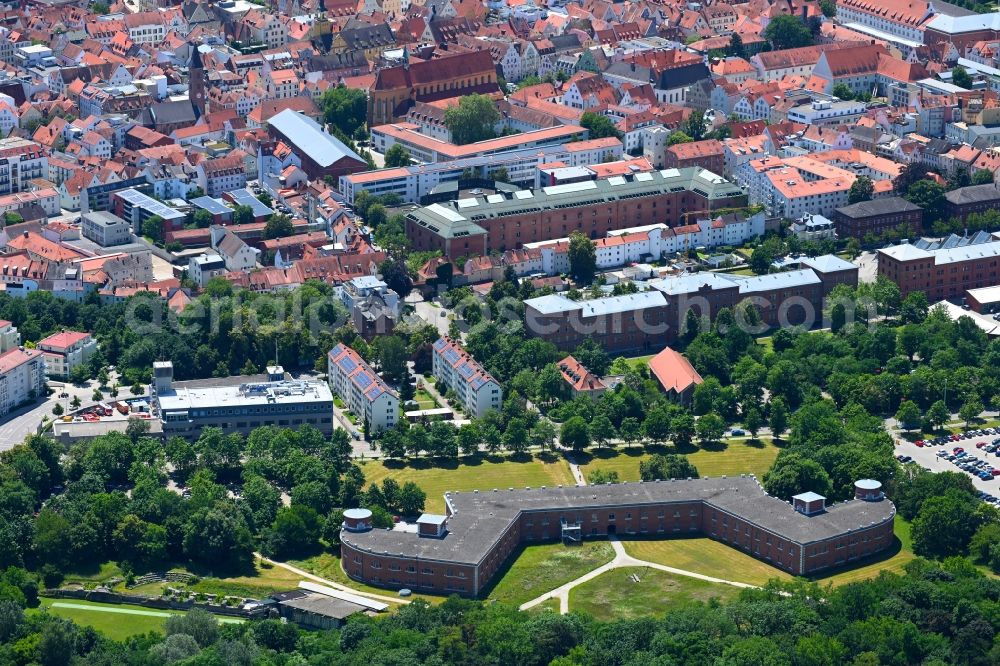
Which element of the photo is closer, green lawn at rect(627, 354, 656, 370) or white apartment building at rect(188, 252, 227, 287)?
green lawn at rect(627, 354, 656, 370)

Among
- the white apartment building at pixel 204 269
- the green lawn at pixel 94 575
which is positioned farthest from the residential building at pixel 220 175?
the green lawn at pixel 94 575

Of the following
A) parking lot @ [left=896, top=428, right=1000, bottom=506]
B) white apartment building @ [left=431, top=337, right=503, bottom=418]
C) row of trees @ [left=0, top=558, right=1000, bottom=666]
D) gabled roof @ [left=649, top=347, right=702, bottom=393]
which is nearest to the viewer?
row of trees @ [left=0, top=558, right=1000, bottom=666]

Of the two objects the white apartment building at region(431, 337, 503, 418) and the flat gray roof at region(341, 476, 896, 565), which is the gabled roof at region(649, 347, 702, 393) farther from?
the flat gray roof at region(341, 476, 896, 565)

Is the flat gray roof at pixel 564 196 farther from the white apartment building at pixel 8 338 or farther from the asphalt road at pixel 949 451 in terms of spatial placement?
the asphalt road at pixel 949 451

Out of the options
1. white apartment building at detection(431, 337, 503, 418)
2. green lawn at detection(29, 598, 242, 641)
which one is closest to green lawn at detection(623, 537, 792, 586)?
white apartment building at detection(431, 337, 503, 418)

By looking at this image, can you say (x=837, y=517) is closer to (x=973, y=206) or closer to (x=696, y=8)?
(x=973, y=206)

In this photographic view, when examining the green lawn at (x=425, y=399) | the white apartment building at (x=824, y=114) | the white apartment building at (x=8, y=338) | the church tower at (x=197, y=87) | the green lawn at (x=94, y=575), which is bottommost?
the green lawn at (x=94, y=575)

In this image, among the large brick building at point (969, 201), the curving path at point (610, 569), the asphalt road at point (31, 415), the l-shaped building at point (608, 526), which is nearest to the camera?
the curving path at point (610, 569)
